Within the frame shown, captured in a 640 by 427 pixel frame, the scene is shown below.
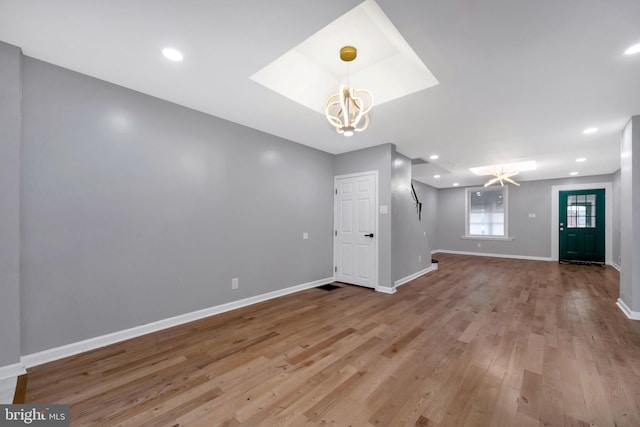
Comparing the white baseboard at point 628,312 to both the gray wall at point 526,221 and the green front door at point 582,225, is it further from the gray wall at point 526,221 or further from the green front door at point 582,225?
the gray wall at point 526,221

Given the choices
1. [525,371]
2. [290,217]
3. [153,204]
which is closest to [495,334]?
[525,371]

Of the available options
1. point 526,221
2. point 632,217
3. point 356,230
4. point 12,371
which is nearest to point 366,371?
point 12,371

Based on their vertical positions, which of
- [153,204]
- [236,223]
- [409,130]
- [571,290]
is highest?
[409,130]

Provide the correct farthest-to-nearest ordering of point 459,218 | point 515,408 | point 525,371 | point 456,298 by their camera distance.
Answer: point 459,218
point 456,298
point 525,371
point 515,408

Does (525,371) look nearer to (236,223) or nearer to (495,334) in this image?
(495,334)

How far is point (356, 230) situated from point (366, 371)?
3.01m

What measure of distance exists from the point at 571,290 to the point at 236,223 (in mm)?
6179

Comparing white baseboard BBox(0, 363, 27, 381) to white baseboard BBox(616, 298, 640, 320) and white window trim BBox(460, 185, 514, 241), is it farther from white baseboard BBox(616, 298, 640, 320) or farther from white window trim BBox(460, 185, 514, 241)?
white window trim BBox(460, 185, 514, 241)

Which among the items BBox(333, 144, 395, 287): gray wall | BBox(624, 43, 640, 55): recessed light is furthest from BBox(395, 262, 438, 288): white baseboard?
BBox(624, 43, 640, 55): recessed light

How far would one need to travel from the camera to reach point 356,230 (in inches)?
195

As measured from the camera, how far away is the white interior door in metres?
4.73

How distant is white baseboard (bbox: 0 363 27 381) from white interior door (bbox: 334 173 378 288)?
4.24 m

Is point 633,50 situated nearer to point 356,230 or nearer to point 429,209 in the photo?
point 356,230

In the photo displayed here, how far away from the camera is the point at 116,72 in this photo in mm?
2469
